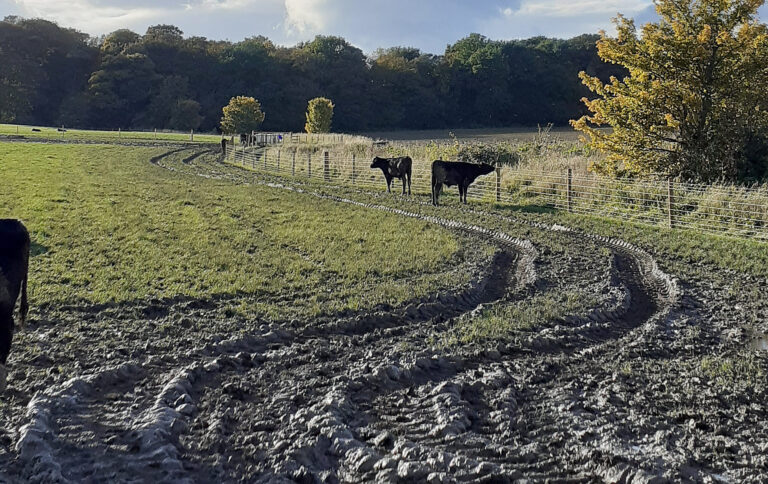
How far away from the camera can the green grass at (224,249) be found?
6.88 m

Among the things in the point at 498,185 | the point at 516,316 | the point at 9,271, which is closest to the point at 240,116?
the point at 498,185

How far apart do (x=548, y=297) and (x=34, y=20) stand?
97764 mm

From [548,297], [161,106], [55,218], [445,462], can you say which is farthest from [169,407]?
[161,106]

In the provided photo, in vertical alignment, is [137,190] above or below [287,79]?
below

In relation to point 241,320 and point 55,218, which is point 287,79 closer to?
point 55,218

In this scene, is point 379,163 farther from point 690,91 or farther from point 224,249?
point 224,249

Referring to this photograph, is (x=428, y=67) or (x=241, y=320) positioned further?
(x=428, y=67)

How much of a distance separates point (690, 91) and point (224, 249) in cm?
1138

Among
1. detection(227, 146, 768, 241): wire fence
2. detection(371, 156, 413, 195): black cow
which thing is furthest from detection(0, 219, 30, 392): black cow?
detection(371, 156, 413, 195): black cow

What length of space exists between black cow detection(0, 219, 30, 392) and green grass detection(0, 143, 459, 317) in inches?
81.1

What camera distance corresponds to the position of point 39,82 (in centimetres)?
7944

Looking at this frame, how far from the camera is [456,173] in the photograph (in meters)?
16.9

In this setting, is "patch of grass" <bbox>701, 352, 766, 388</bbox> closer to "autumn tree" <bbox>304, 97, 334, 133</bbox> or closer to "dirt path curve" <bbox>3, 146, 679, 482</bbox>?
"dirt path curve" <bbox>3, 146, 679, 482</bbox>

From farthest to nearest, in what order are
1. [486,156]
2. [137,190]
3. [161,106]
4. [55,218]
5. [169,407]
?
[161,106] < [486,156] < [137,190] < [55,218] < [169,407]
